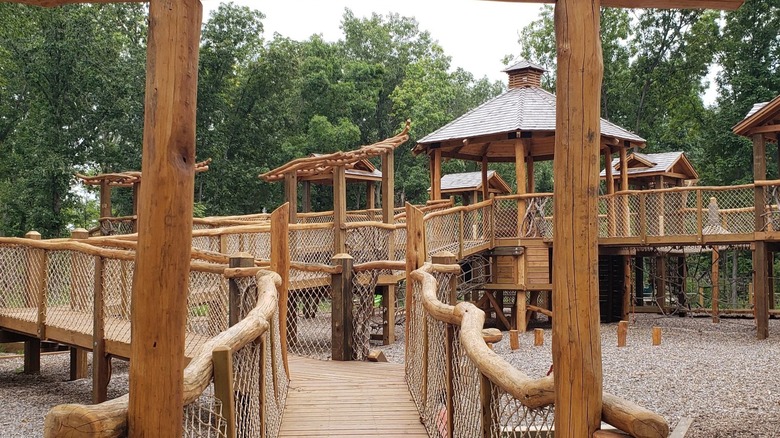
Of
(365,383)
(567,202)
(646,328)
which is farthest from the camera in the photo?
(646,328)

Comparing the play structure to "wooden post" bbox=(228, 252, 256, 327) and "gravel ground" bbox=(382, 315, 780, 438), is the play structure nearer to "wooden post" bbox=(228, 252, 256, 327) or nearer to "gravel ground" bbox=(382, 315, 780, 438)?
"wooden post" bbox=(228, 252, 256, 327)

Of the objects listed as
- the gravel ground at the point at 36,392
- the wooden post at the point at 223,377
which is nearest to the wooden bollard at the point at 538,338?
the gravel ground at the point at 36,392

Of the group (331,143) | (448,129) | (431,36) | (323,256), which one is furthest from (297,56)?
(323,256)

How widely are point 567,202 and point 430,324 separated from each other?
2.77m

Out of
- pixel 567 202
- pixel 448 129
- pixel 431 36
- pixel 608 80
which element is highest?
pixel 431 36

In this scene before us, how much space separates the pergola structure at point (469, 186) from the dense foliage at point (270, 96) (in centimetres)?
680

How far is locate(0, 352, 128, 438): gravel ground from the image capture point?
995 cm

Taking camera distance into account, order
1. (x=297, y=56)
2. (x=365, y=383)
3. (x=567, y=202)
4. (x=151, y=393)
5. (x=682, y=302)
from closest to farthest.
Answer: (x=151, y=393)
(x=567, y=202)
(x=365, y=383)
(x=682, y=302)
(x=297, y=56)

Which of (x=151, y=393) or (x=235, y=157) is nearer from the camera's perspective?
(x=151, y=393)

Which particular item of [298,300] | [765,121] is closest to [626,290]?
[765,121]

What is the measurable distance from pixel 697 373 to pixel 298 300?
7.24 m

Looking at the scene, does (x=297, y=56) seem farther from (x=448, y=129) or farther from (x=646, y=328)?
(x=646, y=328)

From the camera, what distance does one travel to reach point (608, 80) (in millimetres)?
39656

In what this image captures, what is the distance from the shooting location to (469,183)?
3222 cm
